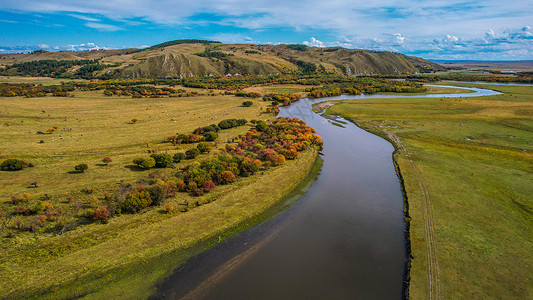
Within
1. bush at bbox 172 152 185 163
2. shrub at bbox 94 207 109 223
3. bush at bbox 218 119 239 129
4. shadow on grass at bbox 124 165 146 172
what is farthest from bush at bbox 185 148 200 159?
bush at bbox 218 119 239 129

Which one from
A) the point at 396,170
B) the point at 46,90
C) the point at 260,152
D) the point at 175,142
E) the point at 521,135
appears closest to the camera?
the point at 396,170

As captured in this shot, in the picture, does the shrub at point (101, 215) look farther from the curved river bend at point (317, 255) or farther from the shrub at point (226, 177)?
the shrub at point (226, 177)

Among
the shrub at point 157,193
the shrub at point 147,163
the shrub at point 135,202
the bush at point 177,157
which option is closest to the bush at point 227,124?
the bush at point 177,157

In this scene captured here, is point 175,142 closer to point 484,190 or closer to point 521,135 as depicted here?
point 484,190

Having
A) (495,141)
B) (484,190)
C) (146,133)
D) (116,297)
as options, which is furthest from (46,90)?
(495,141)

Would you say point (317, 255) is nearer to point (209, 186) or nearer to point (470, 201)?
point (209, 186)

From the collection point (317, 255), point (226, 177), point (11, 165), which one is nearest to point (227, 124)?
point (226, 177)

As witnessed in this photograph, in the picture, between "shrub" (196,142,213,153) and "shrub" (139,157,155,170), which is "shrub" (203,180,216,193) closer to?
"shrub" (139,157,155,170)
